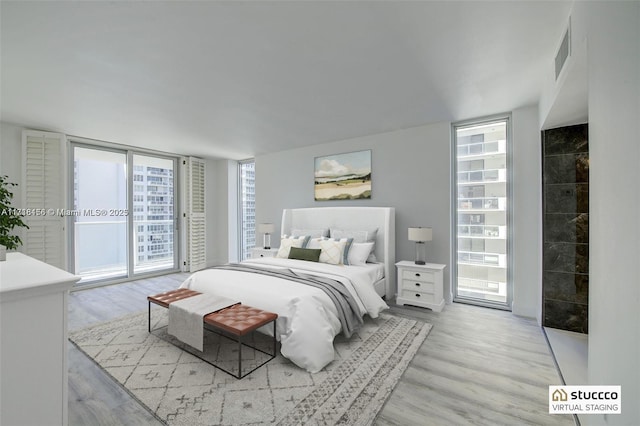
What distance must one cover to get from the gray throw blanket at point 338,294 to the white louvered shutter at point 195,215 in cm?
343

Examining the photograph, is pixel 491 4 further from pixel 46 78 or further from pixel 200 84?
pixel 46 78

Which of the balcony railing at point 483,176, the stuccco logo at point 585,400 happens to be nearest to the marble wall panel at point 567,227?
the balcony railing at point 483,176

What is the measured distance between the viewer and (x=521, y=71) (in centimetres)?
249

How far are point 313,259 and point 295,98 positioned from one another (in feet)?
6.85

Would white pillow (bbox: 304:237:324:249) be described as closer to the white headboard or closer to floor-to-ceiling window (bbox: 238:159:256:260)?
the white headboard

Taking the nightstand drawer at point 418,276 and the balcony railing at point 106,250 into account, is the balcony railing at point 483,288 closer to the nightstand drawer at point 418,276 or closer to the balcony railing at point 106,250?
the nightstand drawer at point 418,276

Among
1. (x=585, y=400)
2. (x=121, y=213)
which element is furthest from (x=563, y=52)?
(x=121, y=213)

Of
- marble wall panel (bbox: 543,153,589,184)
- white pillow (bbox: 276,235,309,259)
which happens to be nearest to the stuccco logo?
marble wall panel (bbox: 543,153,589,184)

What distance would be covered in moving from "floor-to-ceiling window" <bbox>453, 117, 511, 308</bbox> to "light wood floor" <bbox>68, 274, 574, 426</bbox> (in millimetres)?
606

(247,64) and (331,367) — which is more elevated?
(247,64)

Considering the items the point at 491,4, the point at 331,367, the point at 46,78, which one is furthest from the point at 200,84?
the point at 331,367

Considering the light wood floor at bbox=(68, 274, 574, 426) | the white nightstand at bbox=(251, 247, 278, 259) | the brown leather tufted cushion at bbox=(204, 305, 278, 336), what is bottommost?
the light wood floor at bbox=(68, 274, 574, 426)

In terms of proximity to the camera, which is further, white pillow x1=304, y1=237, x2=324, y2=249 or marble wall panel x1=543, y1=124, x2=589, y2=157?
white pillow x1=304, y1=237, x2=324, y2=249

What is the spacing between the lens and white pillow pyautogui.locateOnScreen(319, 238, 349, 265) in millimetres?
3709
